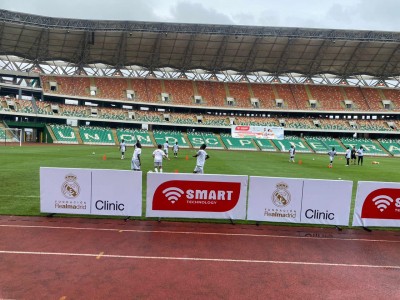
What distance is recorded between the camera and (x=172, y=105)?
64.2 metres

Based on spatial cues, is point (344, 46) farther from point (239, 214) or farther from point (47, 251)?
point (47, 251)

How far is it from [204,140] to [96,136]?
1952 cm

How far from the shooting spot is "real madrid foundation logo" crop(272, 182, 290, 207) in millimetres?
9148

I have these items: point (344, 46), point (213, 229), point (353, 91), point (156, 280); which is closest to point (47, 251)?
point (156, 280)

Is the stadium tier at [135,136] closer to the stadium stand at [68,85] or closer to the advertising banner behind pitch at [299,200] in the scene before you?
the stadium stand at [68,85]

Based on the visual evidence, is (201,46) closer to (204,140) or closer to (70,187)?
(204,140)

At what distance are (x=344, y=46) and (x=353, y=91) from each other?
17259 millimetres

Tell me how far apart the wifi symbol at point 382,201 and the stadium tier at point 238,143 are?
153ft

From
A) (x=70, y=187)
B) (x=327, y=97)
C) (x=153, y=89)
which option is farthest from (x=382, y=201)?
(x=327, y=97)

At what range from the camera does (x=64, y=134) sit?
52.7 m

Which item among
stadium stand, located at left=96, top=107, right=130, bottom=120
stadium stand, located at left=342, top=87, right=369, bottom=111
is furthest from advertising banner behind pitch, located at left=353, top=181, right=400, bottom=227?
stadium stand, located at left=342, top=87, right=369, bottom=111

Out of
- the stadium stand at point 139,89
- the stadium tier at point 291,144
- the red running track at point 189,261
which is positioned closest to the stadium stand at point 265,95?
the stadium tier at point 291,144

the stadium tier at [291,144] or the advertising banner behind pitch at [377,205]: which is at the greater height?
the advertising banner behind pitch at [377,205]

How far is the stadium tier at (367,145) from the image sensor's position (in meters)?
55.4
